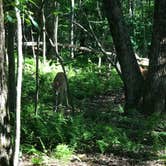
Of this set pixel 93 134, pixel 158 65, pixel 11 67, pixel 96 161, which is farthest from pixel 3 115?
pixel 158 65

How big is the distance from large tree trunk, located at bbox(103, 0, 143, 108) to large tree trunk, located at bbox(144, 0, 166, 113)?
1.42ft

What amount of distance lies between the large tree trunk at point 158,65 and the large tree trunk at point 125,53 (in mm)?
433

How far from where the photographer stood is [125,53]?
966cm

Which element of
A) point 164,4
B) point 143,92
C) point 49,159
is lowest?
point 49,159

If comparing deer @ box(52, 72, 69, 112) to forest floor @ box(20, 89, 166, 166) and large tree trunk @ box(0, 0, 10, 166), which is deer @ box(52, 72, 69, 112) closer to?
forest floor @ box(20, 89, 166, 166)

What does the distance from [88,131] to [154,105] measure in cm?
214

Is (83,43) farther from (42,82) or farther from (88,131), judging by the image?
(88,131)

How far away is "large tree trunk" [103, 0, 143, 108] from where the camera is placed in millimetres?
9578

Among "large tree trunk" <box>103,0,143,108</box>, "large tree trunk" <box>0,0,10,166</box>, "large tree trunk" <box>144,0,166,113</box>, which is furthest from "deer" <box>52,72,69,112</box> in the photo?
"large tree trunk" <box>0,0,10,166</box>

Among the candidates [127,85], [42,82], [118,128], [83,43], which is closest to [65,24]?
[83,43]

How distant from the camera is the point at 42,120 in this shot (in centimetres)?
817

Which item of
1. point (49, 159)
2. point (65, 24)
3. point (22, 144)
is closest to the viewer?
point (49, 159)

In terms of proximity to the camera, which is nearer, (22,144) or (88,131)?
(22,144)

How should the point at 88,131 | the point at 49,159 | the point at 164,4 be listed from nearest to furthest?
the point at 49,159
the point at 88,131
the point at 164,4
